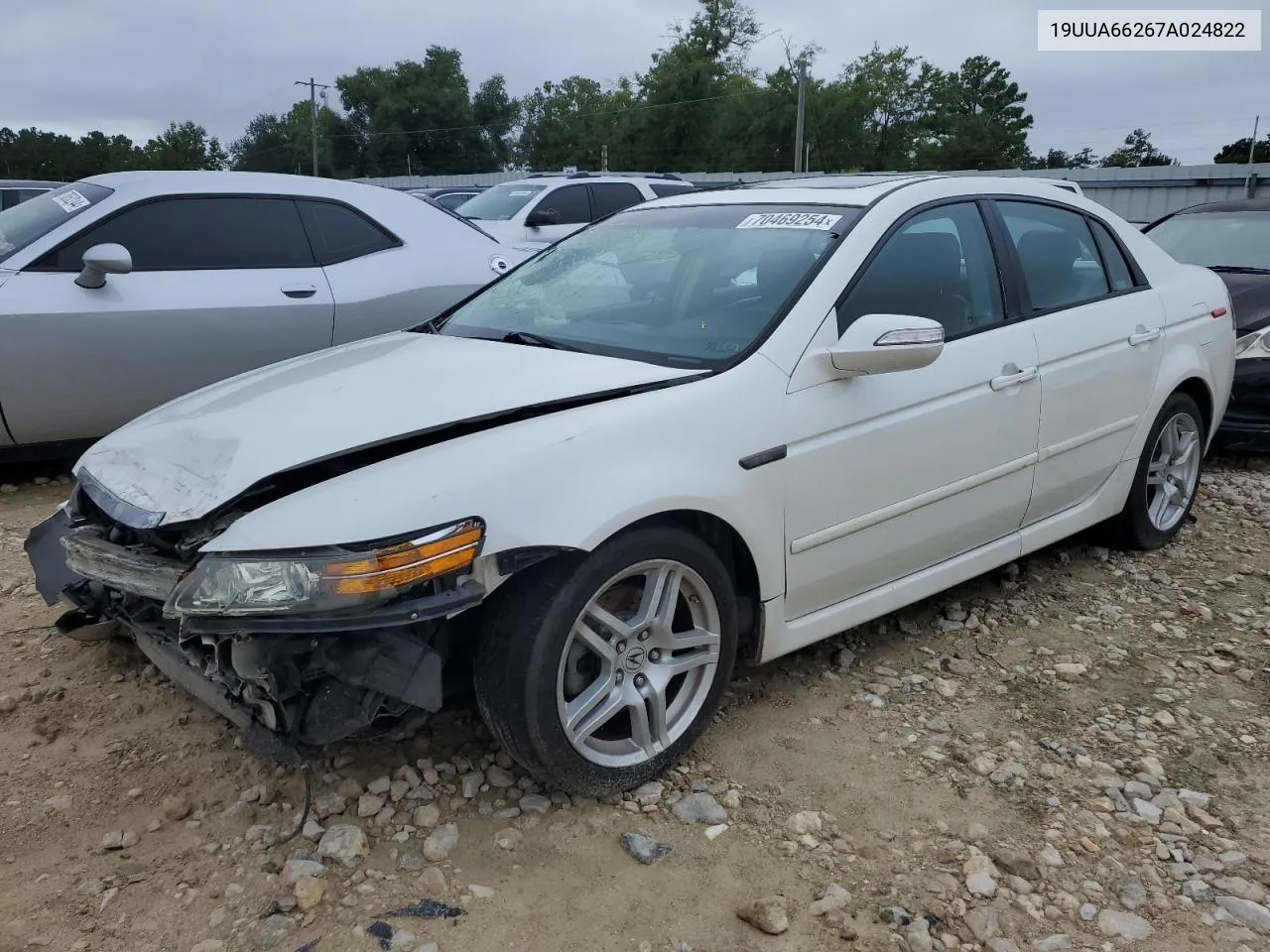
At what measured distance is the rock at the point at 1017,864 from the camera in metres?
2.45

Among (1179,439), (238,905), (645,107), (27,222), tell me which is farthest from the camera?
(645,107)

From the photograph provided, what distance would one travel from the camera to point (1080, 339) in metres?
3.79

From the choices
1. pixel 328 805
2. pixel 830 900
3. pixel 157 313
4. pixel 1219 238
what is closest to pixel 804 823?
pixel 830 900

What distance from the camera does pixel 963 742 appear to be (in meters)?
3.03

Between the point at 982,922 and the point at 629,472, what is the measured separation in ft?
4.31

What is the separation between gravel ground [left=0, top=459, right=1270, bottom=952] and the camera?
2275mm

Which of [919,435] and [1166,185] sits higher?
[1166,185]

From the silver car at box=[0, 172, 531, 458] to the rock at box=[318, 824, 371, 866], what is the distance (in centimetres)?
340

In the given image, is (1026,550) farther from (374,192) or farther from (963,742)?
(374,192)

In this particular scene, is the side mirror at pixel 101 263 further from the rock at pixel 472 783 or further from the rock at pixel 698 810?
the rock at pixel 698 810

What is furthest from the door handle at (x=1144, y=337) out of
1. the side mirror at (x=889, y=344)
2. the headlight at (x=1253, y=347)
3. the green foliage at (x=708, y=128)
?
the green foliage at (x=708, y=128)

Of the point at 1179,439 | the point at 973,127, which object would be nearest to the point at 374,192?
the point at 1179,439

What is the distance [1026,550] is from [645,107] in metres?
65.3

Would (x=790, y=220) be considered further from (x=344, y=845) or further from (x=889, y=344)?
(x=344, y=845)
